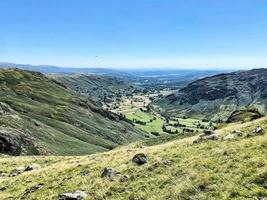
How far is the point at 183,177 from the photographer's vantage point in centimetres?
2709

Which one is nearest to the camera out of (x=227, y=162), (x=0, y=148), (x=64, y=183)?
(x=227, y=162)

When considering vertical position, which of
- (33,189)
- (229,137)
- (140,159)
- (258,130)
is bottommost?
(33,189)

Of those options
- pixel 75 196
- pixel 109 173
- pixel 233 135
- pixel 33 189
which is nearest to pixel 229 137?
pixel 233 135

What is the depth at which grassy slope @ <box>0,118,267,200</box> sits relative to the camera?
77.4ft

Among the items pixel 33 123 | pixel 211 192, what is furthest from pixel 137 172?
pixel 33 123

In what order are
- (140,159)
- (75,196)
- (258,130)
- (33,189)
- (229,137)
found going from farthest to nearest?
(258,130) → (229,137) → (140,159) → (33,189) → (75,196)

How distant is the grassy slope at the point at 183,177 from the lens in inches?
929

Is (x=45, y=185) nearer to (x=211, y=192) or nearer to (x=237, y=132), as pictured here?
(x=211, y=192)

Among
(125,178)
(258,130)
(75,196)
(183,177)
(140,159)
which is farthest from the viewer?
(258,130)

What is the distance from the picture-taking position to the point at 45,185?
34469 mm

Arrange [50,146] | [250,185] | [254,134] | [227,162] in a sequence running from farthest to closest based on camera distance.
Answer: [50,146] → [254,134] → [227,162] → [250,185]

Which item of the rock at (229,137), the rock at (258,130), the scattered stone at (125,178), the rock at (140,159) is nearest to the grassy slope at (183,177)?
the scattered stone at (125,178)

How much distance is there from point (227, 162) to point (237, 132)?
11.6 meters

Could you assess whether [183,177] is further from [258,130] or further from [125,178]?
[258,130]
